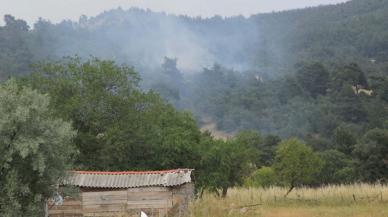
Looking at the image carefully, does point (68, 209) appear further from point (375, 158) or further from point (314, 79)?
point (314, 79)

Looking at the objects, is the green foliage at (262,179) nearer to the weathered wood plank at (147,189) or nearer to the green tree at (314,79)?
the weathered wood plank at (147,189)

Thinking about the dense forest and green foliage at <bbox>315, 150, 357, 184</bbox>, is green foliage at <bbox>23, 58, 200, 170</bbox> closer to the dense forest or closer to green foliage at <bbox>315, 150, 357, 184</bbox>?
the dense forest

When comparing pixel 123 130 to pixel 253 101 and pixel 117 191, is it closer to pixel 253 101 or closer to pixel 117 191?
pixel 117 191

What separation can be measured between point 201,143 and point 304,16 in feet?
532

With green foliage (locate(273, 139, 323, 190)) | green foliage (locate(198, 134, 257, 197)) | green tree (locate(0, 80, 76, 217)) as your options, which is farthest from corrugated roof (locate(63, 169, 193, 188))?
green foliage (locate(273, 139, 323, 190))

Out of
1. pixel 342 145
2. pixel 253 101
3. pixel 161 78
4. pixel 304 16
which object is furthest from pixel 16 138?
pixel 304 16

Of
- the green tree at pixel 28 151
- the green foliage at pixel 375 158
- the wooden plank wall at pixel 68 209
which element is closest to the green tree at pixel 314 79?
the green foliage at pixel 375 158

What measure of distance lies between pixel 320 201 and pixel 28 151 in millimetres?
23761

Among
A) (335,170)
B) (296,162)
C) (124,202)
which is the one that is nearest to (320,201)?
(296,162)

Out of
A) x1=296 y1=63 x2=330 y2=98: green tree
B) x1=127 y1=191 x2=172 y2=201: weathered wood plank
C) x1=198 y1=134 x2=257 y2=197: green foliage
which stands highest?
x1=296 y1=63 x2=330 y2=98: green tree

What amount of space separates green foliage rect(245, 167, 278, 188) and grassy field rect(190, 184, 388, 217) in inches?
403

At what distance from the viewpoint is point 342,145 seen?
204 feet

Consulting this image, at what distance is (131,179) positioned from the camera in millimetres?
25016

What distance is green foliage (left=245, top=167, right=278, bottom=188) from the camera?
51.1 meters
